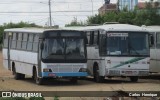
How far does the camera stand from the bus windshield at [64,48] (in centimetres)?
2642

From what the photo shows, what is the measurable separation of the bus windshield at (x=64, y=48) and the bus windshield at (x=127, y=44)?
5.37 ft

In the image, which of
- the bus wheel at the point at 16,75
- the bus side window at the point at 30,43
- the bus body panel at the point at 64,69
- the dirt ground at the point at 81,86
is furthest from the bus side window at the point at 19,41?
the bus body panel at the point at 64,69

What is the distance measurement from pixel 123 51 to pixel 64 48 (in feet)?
10.1

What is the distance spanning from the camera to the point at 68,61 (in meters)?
26.5

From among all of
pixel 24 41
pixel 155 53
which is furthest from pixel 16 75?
pixel 155 53

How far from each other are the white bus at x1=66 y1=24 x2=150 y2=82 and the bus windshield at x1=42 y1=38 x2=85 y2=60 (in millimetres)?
1538

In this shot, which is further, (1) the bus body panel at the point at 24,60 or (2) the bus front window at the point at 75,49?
(1) the bus body panel at the point at 24,60

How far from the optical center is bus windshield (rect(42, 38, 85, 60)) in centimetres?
2642

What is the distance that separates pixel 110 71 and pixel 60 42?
9.46ft

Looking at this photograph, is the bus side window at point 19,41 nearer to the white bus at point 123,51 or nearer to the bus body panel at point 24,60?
the bus body panel at point 24,60

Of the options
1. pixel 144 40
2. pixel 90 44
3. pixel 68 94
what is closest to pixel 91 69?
pixel 90 44

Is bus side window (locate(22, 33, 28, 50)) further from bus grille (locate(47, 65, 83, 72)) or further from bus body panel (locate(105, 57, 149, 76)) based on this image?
bus body panel (locate(105, 57, 149, 76))

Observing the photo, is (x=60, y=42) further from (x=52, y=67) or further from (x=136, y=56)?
(x=136, y=56)

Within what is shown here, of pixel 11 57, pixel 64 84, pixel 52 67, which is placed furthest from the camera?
pixel 11 57
